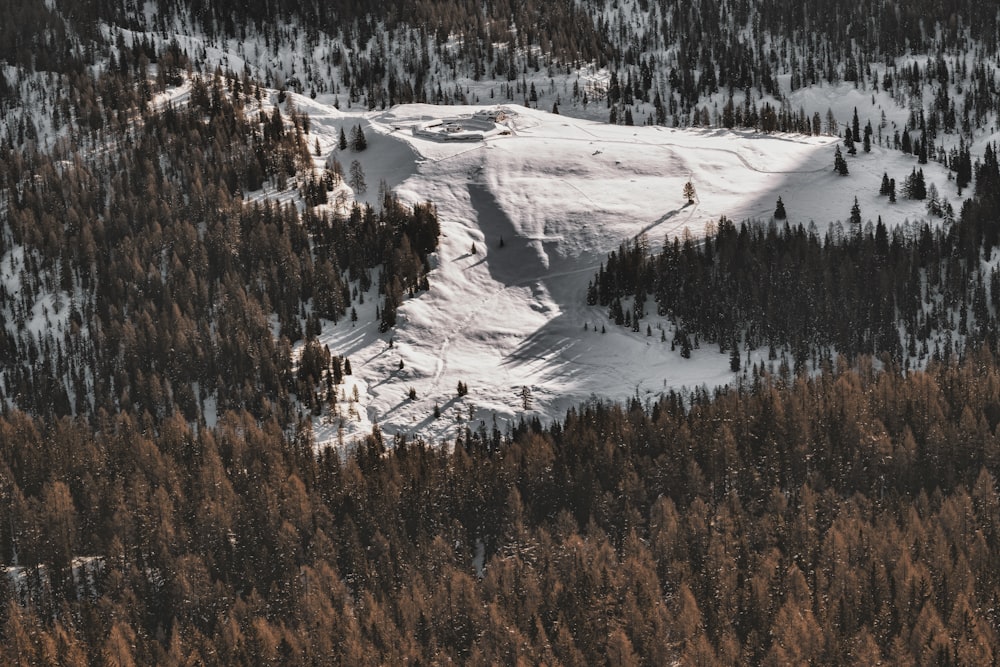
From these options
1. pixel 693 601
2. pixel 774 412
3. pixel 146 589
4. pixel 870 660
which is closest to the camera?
pixel 870 660

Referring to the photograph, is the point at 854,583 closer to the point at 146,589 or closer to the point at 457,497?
the point at 457,497

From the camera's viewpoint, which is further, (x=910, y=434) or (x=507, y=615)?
(x=910, y=434)

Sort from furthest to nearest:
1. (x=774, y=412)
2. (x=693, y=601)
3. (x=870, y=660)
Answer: (x=774, y=412), (x=693, y=601), (x=870, y=660)

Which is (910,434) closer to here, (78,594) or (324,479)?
(324,479)

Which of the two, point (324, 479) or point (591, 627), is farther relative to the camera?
point (324, 479)

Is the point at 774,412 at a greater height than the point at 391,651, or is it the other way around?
the point at 774,412

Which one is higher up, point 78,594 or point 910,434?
point 910,434

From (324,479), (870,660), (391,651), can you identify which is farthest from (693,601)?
(324,479)

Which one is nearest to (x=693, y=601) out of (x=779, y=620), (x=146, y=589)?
(x=779, y=620)
